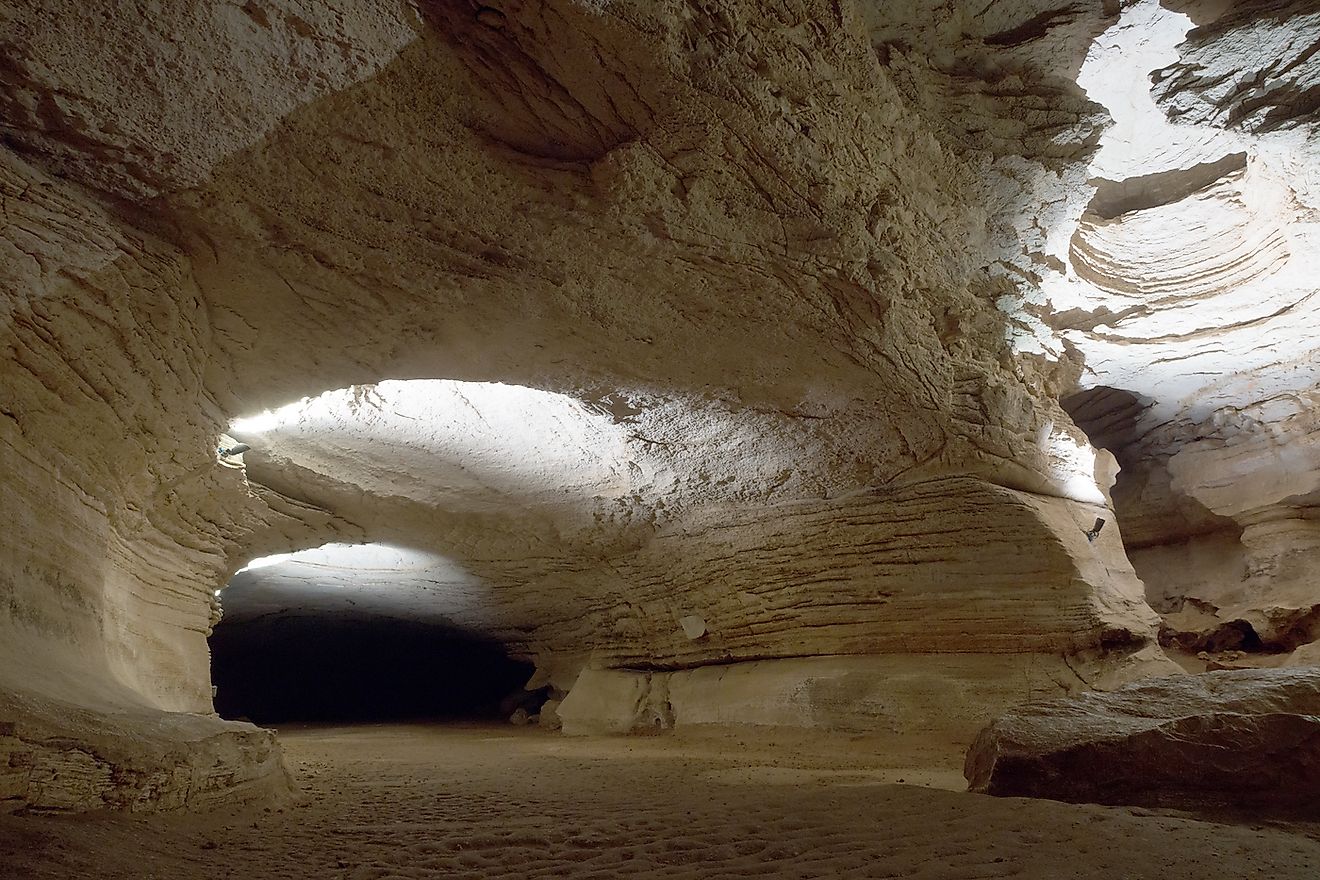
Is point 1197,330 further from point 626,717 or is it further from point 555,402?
point 626,717

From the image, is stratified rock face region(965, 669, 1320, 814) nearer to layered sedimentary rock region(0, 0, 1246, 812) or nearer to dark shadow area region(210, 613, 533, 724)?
layered sedimentary rock region(0, 0, 1246, 812)

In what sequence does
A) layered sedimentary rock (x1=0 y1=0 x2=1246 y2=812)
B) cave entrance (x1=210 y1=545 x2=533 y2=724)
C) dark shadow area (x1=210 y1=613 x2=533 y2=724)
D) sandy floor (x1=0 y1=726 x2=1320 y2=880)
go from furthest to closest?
dark shadow area (x1=210 y1=613 x2=533 y2=724), cave entrance (x1=210 y1=545 x2=533 y2=724), layered sedimentary rock (x1=0 y1=0 x2=1246 y2=812), sandy floor (x1=0 y1=726 x2=1320 y2=880)

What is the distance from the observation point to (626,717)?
382 inches

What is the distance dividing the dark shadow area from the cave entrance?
0.02m

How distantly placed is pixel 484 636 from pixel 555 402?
7508 millimetres

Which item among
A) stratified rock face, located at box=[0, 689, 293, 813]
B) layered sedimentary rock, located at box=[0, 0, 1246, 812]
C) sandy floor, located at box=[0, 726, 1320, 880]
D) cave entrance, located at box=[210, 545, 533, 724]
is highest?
layered sedimentary rock, located at box=[0, 0, 1246, 812]

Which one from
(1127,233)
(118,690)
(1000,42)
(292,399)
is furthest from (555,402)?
(1127,233)

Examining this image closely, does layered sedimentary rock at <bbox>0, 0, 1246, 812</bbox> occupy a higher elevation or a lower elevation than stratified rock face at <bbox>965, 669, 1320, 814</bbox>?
higher

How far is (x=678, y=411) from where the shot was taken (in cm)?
715

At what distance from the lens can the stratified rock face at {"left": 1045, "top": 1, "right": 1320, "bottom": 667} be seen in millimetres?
5762

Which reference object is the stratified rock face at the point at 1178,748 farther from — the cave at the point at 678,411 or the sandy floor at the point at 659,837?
the sandy floor at the point at 659,837

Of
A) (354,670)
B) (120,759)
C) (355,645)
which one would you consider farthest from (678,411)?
(354,670)

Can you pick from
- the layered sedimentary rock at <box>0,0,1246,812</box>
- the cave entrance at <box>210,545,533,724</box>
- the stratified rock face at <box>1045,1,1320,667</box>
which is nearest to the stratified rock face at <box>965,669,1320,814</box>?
the layered sedimentary rock at <box>0,0,1246,812</box>

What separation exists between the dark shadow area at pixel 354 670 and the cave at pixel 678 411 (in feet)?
12.9
